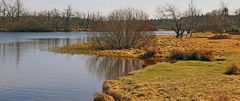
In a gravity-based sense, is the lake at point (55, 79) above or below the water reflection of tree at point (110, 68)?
above

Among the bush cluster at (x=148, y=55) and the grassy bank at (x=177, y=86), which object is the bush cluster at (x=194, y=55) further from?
the grassy bank at (x=177, y=86)

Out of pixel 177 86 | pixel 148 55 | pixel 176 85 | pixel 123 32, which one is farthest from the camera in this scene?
pixel 123 32

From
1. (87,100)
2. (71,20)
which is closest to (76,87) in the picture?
(87,100)

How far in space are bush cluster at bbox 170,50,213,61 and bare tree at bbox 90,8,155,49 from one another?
12.8 meters

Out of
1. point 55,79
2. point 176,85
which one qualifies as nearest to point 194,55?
point 55,79

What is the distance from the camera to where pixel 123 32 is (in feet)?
179

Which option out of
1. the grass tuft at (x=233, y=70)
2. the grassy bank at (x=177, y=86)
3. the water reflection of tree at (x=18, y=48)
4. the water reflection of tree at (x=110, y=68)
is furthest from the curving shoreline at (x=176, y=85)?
the water reflection of tree at (x=18, y=48)

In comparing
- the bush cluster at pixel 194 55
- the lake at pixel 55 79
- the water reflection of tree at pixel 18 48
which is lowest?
the water reflection of tree at pixel 18 48

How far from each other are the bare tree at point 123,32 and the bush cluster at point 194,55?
12764 mm

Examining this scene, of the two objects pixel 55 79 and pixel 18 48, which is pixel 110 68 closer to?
pixel 55 79

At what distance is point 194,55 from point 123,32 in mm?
16425

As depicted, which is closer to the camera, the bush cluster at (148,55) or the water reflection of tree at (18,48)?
the water reflection of tree at (18,48)

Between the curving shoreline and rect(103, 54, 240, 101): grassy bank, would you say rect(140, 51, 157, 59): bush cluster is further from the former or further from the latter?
rect(103, 54, 240, 101): grassy bank

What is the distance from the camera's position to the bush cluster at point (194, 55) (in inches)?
1535
